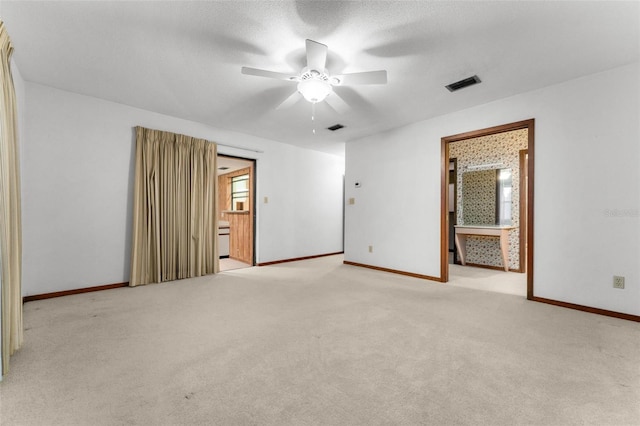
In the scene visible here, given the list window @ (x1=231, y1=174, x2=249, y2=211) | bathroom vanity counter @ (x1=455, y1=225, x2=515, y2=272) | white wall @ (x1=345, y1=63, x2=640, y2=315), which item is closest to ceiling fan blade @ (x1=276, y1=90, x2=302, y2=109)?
white wall @ (x1=345, y1=63, x2=640, y2=315)

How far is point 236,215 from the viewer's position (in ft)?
20.3

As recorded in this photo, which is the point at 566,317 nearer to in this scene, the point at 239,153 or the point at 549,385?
the point at 549,385

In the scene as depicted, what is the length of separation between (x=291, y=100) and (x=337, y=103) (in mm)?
604

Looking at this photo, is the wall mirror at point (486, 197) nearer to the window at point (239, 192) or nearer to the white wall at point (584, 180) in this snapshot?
the white wall at point (584, 180)

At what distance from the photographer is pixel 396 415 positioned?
132 cm

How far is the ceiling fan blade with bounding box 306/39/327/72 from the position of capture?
203cm

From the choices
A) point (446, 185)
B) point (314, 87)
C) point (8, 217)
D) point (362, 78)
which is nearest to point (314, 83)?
point (314, 87)

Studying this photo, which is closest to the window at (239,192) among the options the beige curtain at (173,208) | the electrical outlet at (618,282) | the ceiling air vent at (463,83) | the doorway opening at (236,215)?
the doorway opening at (236,215)

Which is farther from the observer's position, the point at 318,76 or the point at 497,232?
the point at 497,232

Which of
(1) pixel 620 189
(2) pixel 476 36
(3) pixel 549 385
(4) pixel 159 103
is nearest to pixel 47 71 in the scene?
(4) pixel 159 103

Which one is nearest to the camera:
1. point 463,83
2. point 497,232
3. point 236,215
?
point 463,83

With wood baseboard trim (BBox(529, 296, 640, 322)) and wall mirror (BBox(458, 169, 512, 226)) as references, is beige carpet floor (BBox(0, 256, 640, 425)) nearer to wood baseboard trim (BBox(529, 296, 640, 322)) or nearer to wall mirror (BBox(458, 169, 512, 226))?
wood baseboard trim (BBox(529, 296, 640, 322))

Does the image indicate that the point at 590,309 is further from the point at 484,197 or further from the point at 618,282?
the point at 484,197

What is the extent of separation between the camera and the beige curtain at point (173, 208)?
373 centimetres
